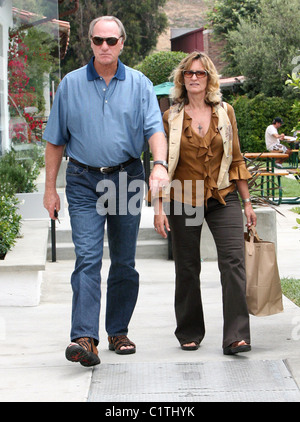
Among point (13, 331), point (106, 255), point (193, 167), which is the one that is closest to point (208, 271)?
point (106, 255)

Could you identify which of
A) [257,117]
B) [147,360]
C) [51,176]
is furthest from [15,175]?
[257,117]

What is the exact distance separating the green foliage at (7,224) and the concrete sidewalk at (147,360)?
553mm

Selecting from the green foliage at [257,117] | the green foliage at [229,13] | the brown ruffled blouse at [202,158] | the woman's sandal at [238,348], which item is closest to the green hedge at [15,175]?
the brown ruffled blouse at [202,158]

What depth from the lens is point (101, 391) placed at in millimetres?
4234

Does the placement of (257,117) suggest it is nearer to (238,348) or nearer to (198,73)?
(198,73)

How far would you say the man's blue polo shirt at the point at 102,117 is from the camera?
15.5 ft

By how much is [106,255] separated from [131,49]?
34.2 m

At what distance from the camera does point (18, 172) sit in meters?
9.82

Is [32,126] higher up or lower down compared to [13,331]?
higher up

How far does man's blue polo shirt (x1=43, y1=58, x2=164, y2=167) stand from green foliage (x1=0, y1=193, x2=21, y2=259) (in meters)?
2.35

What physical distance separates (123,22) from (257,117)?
15.5 meters

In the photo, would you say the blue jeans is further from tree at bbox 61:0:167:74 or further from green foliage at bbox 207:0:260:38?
tree at bbox 61:0:167:74

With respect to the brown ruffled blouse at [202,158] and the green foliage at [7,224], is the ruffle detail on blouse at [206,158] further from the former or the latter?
the green foliage at [7,224]
